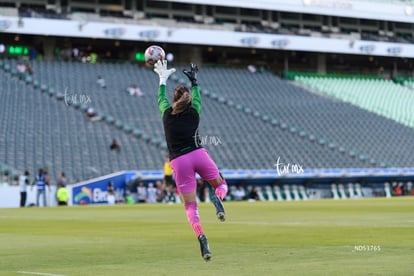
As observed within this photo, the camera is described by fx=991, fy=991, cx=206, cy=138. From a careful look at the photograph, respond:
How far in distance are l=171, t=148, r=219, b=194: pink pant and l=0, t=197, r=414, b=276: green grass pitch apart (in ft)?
3.76

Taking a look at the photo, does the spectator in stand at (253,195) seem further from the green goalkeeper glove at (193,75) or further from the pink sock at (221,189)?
the pink sock at (221,189)

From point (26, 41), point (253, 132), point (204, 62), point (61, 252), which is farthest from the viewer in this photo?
point (204, 62)

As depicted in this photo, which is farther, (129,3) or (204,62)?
(204,62)

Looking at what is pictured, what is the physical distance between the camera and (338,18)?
92.9 metres

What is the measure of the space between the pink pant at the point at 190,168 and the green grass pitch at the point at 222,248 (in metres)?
1.15

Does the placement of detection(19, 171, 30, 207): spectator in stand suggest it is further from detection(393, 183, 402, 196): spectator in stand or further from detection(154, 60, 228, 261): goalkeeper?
detection(154, 60, 228, 261): goalkeeper

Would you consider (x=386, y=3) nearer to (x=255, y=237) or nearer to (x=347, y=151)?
(x=347, y=151)

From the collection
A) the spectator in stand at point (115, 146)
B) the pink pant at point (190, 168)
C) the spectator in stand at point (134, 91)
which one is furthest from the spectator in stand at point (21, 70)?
the pink pant at point (190, 168)

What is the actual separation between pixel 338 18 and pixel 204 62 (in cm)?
1480

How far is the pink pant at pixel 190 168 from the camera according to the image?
46.6ft

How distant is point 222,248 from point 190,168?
10.6ft

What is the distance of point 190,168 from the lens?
14.2 m

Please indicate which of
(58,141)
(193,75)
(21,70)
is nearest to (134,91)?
(21,70)

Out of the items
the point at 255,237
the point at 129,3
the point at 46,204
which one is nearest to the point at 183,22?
the point at 129,3
